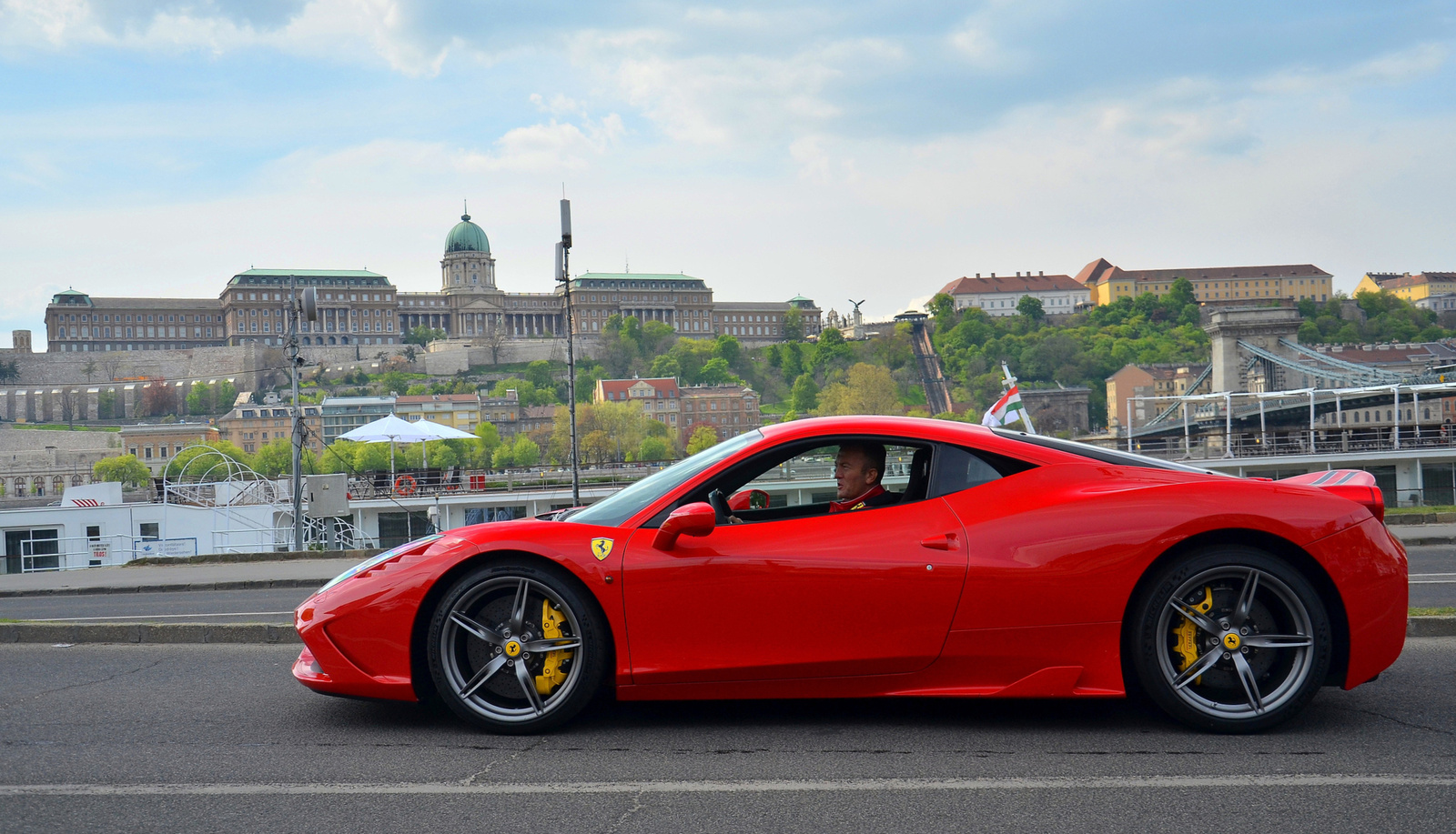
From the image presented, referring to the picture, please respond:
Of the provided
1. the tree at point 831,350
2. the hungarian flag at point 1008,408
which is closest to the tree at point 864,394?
the tree at point 831,350

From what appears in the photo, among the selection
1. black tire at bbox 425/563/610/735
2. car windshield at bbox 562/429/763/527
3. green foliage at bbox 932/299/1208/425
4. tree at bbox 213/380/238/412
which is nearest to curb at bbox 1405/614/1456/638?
car windshield at bbox 562/429/763/527

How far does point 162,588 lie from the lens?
1410 cm

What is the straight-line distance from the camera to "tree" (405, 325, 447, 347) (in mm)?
179875

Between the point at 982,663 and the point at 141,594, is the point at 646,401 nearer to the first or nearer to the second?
the point at 141,594

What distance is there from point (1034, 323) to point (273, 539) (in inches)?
6241

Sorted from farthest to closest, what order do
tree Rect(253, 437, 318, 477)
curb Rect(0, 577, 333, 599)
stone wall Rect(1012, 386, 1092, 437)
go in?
stone wall Rect(1012, 386, 1092, 437)
tree Rect(253, 437, 318, 477)
curb Rect(0, 577, 333, 599)

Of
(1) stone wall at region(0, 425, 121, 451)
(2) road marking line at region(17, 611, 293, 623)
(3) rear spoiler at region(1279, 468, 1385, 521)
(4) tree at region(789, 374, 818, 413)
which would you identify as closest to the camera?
(3) rear spoiler at region(1279, 468, 1385, 521)

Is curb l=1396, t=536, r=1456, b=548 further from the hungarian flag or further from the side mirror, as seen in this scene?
the side mirror

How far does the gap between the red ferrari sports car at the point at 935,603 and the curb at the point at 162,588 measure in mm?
10149

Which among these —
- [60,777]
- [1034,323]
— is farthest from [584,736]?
[1034,323]

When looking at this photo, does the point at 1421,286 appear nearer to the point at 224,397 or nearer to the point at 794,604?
the point at 224,397

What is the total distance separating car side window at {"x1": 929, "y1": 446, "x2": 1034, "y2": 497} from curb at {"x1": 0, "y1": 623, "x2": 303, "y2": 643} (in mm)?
4279

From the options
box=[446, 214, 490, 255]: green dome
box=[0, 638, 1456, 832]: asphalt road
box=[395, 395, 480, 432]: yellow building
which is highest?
box=[446, 214, 490, 255]: green dome

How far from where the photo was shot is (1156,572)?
4.14m
